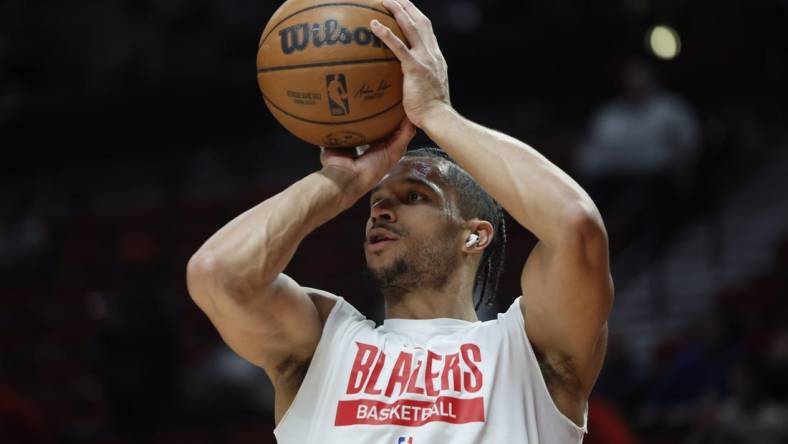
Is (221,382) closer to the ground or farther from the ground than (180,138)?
closer to the ground

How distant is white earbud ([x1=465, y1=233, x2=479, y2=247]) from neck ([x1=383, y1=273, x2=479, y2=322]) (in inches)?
4.2

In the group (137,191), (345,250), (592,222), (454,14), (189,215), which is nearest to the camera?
(592,222)

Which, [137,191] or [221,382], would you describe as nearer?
[221,382]

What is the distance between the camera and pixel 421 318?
12.8 ft

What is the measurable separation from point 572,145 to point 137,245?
401 cm

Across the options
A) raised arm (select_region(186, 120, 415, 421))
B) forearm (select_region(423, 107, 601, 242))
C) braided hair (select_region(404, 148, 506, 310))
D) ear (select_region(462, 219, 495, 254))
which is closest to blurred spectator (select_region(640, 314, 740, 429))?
braided hair (select_region(404, 148, 506, 310))

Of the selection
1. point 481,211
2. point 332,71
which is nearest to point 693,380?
point 481,211

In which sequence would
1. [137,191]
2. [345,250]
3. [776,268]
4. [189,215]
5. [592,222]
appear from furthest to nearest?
1. [137,191]
2. [189,215]
3. [345,250]
4. [776,268]
5. [592,222]

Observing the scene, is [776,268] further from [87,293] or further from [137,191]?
[137,191]

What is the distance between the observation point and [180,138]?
42.8 feet

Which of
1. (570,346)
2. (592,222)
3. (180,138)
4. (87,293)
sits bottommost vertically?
(87,293)

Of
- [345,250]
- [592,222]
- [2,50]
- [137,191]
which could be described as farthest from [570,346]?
[2,50]

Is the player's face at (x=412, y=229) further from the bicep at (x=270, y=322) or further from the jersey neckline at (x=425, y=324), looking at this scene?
the bicep at (x=270, y=322)

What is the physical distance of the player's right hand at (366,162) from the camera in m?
3.71
